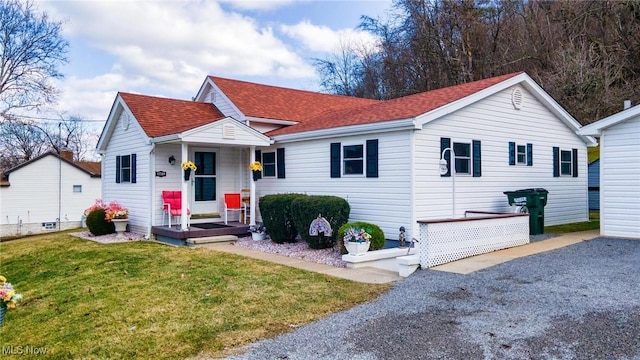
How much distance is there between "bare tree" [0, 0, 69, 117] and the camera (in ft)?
87.2

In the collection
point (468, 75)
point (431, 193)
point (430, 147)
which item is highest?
point (468, 75)

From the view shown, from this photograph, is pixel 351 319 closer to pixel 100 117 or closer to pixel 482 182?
pixel 482 182

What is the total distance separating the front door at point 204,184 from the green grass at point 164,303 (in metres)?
3.62

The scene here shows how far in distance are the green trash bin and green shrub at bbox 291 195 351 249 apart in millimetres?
4289

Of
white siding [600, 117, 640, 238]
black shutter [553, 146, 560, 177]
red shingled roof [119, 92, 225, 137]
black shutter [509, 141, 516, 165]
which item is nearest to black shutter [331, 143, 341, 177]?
red shingled roof [119, 92, 225, 137]

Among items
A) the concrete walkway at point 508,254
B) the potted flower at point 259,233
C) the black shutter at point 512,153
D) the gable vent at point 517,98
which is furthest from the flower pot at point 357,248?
the gable vent at point 517,98

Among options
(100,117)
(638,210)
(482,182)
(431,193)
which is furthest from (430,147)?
(100,117)

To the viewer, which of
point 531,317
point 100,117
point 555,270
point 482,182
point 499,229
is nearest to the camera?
point 531,317

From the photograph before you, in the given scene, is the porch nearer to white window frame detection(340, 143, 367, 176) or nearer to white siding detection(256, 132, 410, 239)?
white siding detection(256, 132, 410, 239)

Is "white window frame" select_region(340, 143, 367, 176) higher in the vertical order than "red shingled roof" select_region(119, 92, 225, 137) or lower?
lower

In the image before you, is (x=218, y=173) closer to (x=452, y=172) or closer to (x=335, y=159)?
(x=335, y=159)

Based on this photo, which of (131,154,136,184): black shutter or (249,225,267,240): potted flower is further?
(131,154,136,184): black shutter

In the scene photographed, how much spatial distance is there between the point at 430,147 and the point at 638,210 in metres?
5.06

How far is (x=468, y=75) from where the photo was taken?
85.7 feet
